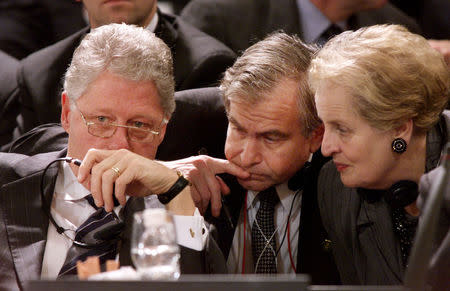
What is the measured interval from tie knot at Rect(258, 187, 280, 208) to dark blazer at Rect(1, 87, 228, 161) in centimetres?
26

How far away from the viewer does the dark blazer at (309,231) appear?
278cm

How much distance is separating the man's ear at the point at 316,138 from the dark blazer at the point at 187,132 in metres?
0.35

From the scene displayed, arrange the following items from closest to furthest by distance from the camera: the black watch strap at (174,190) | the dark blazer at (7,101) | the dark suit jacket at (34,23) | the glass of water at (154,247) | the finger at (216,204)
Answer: the glass of water at (154,247) < the black watch strap at (174,190) < the finger at (216,204) < the dark blazer at (7,101) < the dark suit jacket at (34,23)

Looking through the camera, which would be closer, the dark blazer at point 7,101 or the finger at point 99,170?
the finger at point 99,170

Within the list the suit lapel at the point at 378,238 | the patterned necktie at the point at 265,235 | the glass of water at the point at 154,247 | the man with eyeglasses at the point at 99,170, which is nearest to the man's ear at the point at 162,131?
the man with eyeglasses at the point at 99,170

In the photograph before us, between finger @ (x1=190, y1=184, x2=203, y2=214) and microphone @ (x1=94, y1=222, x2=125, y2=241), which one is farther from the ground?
microphone @ (x1=94, y1=222, x2=125, y2=241)

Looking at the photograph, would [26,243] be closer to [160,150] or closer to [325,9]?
[160,150]

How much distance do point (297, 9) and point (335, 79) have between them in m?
1.45

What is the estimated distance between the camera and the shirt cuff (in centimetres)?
244

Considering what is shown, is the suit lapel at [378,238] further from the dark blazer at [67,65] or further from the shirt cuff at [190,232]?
the dark blazer at [67,65]

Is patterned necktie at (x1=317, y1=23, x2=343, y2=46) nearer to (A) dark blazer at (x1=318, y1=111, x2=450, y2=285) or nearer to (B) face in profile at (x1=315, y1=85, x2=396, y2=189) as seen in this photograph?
(A) dark blazer at (x1=318, y1=111, x2=450, y2=285)

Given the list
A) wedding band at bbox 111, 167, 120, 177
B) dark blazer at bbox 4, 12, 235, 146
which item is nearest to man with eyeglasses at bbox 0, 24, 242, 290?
wedding band at bbox 111, 167, 120, 177

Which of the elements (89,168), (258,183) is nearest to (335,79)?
(258,183)

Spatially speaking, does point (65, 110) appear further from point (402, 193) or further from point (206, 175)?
point (402, 193)
